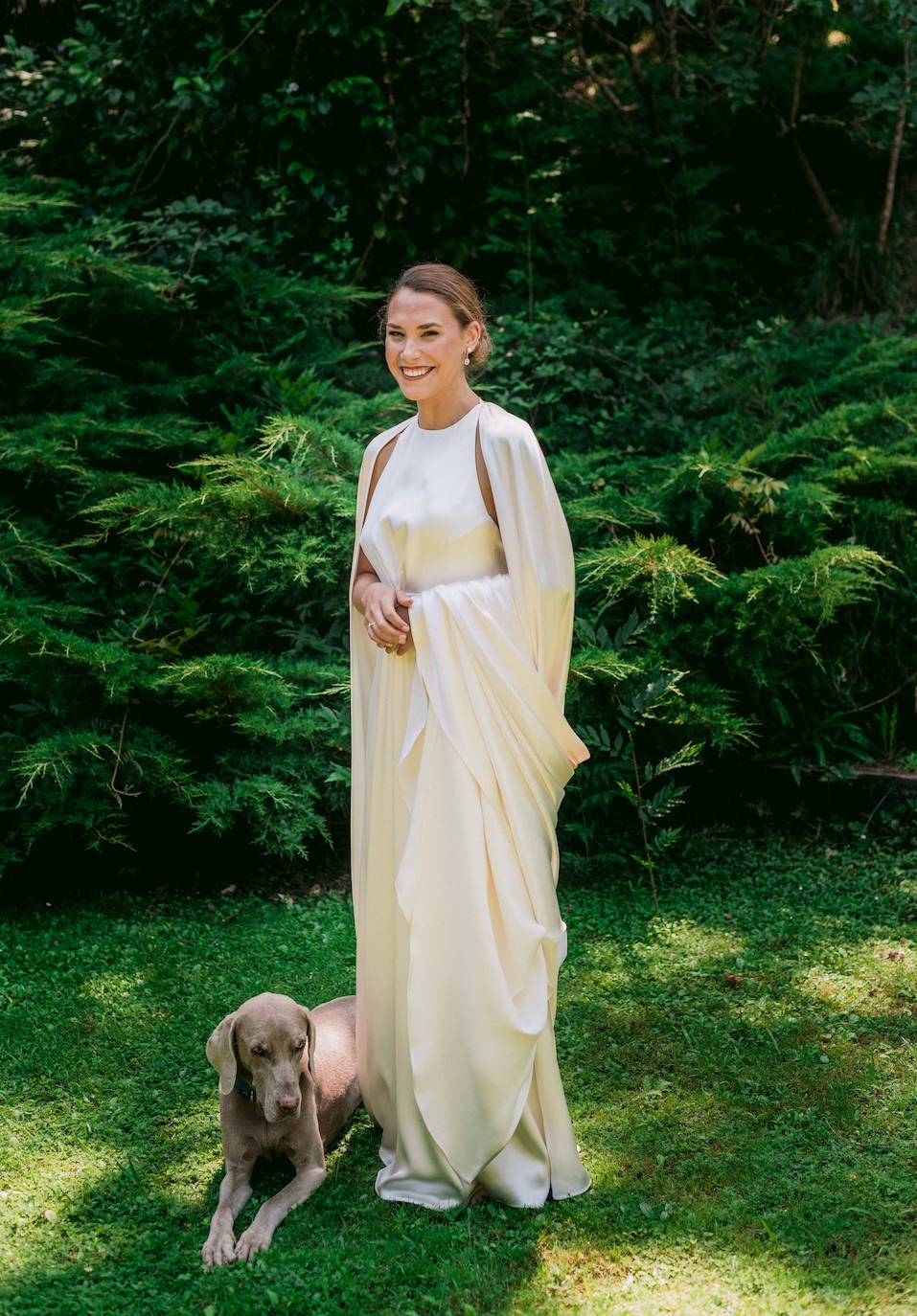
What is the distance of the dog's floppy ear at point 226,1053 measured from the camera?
3.10 m

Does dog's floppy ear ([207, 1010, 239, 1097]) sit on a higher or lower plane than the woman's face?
lower

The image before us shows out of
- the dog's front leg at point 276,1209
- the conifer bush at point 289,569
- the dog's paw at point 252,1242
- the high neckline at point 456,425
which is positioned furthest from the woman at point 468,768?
the conifer bush at point 289,569

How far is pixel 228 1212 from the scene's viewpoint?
10.2ft

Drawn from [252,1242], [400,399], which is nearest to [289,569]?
[400,399]

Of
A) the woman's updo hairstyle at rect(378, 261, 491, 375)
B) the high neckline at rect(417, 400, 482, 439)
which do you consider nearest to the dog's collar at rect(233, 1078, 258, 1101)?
the high neckline at rect(417, 400, 482, 439)

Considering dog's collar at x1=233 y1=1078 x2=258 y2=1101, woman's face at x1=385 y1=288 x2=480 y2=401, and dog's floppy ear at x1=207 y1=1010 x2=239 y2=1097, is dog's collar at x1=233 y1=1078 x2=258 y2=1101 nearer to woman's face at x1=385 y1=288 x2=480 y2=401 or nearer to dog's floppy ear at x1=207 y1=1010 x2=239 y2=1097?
dog's floppy ear at x1=207 y1=1010 x2=239 y2=1097

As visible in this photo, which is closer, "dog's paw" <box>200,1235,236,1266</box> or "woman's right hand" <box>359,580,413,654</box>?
"dog's paw" <box>200,1235,236,1266</box>

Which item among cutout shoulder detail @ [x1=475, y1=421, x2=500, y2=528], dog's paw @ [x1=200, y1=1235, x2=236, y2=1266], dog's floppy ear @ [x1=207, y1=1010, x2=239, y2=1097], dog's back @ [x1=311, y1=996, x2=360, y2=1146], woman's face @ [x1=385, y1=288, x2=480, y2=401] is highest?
woman's face @ [x1=385, y1=288, x2=480, y2=401]

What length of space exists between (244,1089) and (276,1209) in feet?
1.03

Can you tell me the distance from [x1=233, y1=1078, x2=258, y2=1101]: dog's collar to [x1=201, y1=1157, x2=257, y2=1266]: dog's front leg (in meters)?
0.20

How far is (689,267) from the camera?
8000 millimetres

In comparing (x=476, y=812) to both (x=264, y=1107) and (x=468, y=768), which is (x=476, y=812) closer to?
(x=468, y=768)

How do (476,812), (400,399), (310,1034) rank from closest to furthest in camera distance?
(476,812) < (310,1034) < (400,399)

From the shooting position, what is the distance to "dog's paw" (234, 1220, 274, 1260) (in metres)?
2.96
